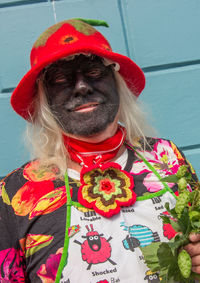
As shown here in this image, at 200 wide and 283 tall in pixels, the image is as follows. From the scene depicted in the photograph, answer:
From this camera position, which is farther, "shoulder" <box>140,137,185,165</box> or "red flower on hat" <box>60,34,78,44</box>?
"shoulder" <box>140,137,185,165</box>

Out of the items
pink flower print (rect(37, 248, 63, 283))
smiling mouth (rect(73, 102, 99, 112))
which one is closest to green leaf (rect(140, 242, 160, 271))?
pink flower print (rect(37, 248, 63, 283))

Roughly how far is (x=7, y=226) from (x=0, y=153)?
2.12 feet

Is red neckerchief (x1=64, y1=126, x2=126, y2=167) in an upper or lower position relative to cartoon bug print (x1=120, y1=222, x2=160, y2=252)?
upper

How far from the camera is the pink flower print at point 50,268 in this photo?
1052 mm

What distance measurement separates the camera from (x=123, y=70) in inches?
55.3

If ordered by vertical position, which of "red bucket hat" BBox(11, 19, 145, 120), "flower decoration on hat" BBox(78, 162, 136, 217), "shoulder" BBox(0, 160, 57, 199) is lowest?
"flower decoration on hat" BBox(78, 162, 136, 217)

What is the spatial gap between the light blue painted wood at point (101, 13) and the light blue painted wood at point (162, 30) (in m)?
0.05

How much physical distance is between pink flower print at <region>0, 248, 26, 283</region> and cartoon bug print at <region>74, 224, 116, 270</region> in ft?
0.74

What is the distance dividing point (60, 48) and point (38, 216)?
61 centimetres

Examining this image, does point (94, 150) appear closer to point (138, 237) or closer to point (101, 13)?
point (138, 237)

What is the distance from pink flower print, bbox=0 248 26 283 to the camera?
108 centimetres

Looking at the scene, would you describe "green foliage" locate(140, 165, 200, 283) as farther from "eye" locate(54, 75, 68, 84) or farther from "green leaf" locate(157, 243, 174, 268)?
"eye" locate(54, 75, 68, 84)

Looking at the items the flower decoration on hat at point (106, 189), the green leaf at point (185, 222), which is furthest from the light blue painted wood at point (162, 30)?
the green leaf at point (185, 222)

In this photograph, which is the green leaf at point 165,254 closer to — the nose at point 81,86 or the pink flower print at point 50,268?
the pink flower print at point 50,268
